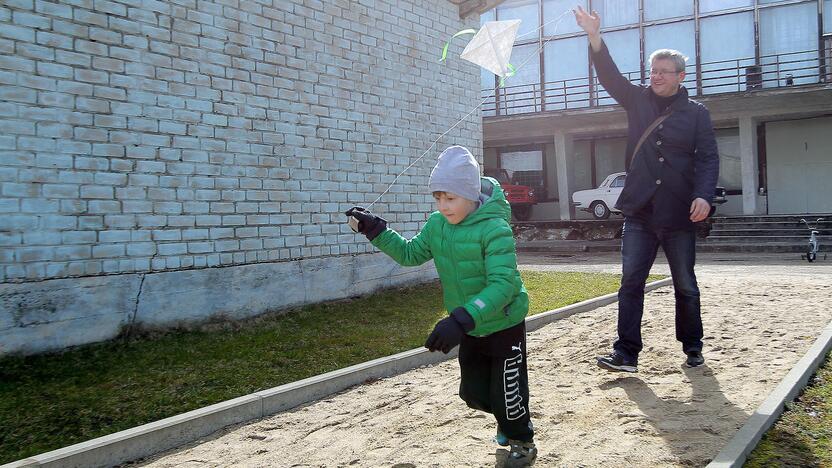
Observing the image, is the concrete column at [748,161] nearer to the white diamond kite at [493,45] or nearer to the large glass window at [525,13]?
the large glass window at [525,13]

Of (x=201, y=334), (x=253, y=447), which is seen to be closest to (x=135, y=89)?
(x=201, y=334)

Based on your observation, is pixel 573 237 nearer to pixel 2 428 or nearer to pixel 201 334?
pixel 201 334

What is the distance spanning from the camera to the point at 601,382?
4.78m

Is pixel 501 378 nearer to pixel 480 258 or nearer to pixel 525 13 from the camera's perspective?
pixel 480 258

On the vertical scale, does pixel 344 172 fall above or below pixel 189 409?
above

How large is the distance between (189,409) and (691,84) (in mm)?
25296

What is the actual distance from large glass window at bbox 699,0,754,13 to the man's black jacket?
24.0 metres

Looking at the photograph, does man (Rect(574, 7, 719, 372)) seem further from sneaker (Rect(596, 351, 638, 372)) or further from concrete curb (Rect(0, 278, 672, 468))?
concrete curb (Rect(0, 278, 672, 468))

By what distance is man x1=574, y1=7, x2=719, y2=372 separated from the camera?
191 inches

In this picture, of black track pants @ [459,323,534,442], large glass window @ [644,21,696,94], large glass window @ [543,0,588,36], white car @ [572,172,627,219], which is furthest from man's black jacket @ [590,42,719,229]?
large glass window @ [543,0,588,36]

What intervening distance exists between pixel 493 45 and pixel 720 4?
77.7 ft

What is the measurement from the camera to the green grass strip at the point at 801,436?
3.16 m

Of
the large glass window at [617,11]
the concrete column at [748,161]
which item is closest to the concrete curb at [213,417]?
the concrete column at [748,161]

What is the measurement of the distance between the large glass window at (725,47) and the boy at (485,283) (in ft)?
78.3
